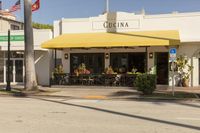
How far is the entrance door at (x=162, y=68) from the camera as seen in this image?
1097 inches

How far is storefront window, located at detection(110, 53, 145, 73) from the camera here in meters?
28.3

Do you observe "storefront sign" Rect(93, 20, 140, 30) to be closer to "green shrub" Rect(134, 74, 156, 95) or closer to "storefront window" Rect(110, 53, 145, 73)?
"storefront window" Rect(110, 53, 145, 73)

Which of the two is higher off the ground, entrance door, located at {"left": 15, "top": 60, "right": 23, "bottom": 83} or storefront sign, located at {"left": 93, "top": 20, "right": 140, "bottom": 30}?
storefront sign, located at {"left": 93, "top": 20, "right": 140, "bottom": 30}

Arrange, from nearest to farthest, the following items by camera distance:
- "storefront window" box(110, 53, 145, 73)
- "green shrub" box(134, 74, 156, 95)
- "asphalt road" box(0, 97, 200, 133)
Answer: "asphalt road" box(0, 97, 200, 133)
"green shrub" box(134, 74, 156, 95)
"storefront window" box(110, 53, 145, 73)

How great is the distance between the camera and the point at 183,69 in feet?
88.7

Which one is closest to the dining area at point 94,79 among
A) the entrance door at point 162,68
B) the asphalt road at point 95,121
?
the entrance door at point 162,68

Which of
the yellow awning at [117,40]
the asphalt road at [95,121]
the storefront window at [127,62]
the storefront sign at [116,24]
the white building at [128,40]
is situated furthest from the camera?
the storefront sign at [116,24]

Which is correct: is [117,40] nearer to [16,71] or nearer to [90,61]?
[90,61]

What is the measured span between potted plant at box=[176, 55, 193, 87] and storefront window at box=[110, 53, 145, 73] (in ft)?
8.77

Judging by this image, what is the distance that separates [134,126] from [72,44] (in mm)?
16556

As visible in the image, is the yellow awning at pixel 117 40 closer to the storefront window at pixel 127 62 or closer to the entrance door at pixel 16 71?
the storefront window at pixel 127 62

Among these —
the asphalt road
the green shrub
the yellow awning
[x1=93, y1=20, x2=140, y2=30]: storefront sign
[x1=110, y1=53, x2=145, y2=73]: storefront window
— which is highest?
[x1=93, y1=20, x2=140, y2=30]: storefront sign

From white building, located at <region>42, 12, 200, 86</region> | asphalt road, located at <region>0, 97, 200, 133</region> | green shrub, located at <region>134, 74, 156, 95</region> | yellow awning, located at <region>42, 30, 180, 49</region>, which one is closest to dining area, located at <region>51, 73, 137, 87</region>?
white building, located at <region>42, 12, 200, 86</region>

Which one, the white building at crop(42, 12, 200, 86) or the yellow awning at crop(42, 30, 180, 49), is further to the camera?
the white building at crop(42, 12, 200, 86)
